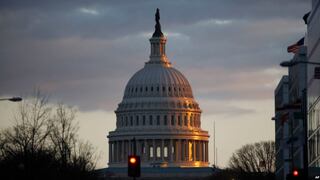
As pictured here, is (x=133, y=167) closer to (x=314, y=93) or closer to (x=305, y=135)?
(x=305, y=135)

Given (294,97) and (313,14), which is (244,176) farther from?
(313,14)

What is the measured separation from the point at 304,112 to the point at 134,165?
18.4 meters

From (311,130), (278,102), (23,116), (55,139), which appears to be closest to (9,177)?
(23,116)

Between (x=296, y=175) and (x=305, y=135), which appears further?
(x=305, y=135)

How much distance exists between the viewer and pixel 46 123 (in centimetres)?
11056

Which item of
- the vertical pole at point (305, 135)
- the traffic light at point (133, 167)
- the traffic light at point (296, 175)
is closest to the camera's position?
the traffic light at point (133, 167)

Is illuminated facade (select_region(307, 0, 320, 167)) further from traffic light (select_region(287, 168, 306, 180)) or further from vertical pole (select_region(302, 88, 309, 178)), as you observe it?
traffic light (select_region(287, 168, 306, 180))

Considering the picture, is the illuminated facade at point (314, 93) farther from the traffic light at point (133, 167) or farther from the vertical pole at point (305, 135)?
the traffic light at point (133, 167)

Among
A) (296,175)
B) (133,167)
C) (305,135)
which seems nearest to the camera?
(133,167)

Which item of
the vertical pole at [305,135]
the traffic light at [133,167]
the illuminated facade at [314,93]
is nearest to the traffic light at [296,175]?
the vertical pole at [305,135]

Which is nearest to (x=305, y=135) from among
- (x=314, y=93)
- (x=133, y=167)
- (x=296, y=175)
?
(x=314, y=93)

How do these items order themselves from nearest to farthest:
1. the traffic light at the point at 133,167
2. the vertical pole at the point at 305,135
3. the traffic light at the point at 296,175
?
the traffic light at the point at 133,167 → the traffic light at the point at 296,175 → the vertical pole at the point at 305,135

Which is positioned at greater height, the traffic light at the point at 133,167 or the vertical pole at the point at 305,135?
the vertical pole at the point at 305,135

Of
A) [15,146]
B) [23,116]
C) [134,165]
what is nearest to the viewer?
[134,165]
